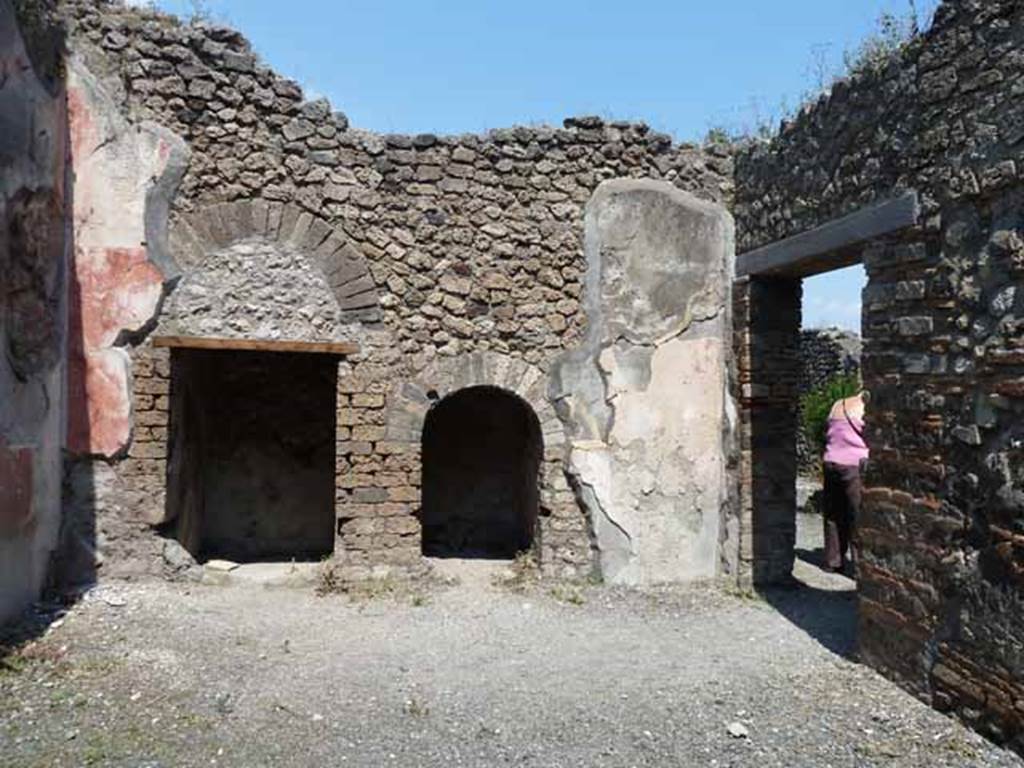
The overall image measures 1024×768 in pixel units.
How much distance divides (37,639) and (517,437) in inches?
183

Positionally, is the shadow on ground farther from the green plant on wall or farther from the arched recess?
the green plant on wall

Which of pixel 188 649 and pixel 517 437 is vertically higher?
pixel 517 437

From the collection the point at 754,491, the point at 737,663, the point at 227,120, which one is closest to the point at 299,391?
the point at 227,120

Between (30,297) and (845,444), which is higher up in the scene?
(30,297)

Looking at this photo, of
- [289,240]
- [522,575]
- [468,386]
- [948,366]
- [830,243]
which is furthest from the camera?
[522,575]

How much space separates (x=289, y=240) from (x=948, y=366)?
4444mm

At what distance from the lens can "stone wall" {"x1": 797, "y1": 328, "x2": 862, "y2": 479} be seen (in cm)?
1263

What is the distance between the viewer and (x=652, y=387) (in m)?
6.60

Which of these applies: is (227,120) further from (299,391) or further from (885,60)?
(885,60)

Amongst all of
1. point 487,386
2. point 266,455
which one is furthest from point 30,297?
point 266,455

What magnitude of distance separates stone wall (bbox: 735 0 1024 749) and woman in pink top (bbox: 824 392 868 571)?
2.22 meters

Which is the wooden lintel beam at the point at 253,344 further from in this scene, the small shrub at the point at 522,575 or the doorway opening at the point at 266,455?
the small shrub at the point at 522,575

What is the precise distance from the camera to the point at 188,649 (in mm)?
4758

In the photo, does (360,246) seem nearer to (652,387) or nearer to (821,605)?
(652,387)
